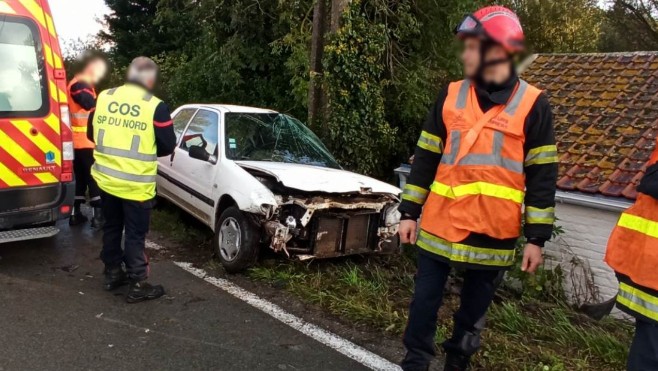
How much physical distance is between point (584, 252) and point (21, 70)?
555 centimetres

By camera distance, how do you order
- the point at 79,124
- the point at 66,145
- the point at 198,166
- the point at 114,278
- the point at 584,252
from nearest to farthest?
the point at 114,278, the point at 66,145, the point at 584,252, the point at 198,166, the point at 79,124

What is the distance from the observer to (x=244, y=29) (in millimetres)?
10203

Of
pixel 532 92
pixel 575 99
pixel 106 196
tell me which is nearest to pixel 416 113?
pixel 575 99

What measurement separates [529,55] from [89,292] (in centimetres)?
373

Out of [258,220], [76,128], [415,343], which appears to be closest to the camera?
[415,343]

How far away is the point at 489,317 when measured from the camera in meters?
4.50

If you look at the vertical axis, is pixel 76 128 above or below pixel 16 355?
above

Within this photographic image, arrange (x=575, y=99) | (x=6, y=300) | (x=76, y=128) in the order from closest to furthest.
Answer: (x=6, y=300) < (x=76, y=128) < (x=575, y=99)

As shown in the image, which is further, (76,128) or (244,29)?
(244,29)

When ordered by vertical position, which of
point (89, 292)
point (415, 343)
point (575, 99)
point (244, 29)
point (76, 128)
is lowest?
point (89, 292)

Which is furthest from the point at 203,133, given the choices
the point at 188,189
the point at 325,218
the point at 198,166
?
the point at 325,218

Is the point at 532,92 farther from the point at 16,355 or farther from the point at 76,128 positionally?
the point at 76,128

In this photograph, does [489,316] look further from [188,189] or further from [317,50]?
[317,50]

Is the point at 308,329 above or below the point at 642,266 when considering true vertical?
below
